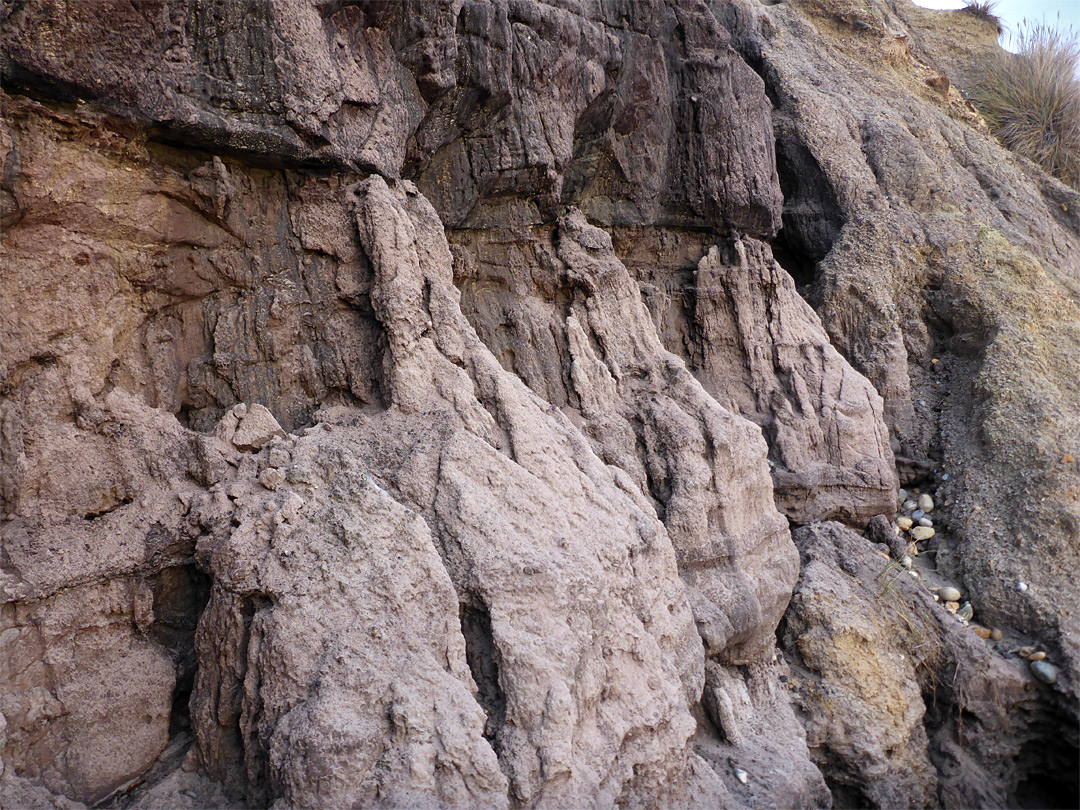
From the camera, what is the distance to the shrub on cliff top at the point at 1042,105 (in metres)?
9.14

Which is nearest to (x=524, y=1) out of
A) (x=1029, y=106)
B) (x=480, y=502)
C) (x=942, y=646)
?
(x=480, y=502)

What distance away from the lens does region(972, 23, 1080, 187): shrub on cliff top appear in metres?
9.14

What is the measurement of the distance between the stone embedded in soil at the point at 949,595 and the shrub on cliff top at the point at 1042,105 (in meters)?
6.62

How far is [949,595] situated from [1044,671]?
0.71m

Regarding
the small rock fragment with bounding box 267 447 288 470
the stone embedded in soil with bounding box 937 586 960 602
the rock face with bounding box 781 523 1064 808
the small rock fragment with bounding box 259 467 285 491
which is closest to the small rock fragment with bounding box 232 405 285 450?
the small rock fragment with bounding box 267 447 288 470

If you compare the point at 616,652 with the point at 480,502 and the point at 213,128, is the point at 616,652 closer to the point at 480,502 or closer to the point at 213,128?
the point at 480,502

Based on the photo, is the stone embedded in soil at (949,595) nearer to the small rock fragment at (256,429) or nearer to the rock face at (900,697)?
the rock face at (900,697)

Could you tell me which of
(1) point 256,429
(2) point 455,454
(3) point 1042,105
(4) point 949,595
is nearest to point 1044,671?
(4) point 949,595

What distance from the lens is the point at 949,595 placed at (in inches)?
211

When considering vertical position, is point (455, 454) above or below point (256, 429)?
above

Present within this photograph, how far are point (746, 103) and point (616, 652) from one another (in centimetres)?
462

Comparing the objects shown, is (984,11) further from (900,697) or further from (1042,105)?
(900,697)

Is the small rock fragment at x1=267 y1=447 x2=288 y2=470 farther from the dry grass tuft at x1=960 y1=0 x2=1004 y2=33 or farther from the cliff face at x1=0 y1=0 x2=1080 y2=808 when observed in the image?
the dry grass tuft at x1=960 y1=0 x2=1004 y2=33

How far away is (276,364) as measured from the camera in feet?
12.0
